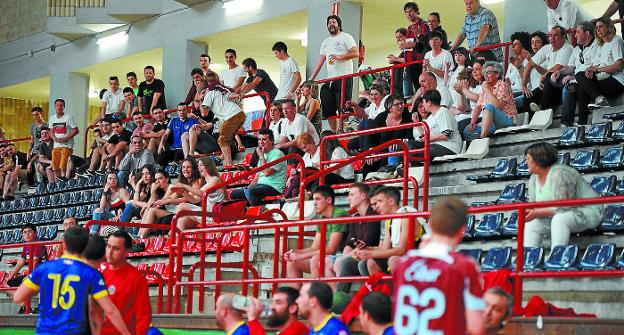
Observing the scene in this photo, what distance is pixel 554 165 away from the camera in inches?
375

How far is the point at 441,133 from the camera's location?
45.1 feet

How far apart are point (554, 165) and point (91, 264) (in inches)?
151

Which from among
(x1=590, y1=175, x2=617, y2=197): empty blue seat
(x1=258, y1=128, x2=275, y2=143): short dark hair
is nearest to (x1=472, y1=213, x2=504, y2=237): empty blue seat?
(x1=590, y1=175, x2=617, y2=197): empty blue seat

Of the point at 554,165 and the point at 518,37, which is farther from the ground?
the point at 518,37

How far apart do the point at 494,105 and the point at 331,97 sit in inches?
185

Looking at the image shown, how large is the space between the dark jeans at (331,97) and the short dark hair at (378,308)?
1114 cm

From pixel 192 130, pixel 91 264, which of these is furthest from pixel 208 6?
pixel 91 264

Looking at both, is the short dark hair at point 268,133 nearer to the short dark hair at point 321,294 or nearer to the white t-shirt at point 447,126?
the white t-shirt at point 447,126

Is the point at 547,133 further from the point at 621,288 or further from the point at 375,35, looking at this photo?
the point at 375,35

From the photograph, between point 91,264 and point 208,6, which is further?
point 208,6

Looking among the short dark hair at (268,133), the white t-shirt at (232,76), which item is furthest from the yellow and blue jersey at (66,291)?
the white t-shirt at (232,76)

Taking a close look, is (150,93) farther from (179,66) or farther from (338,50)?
(338,50)

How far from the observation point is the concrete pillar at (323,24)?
2025 centimetres

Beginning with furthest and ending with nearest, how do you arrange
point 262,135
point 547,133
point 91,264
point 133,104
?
point 133,104
point 262,135
point 547,133
point 91,264
